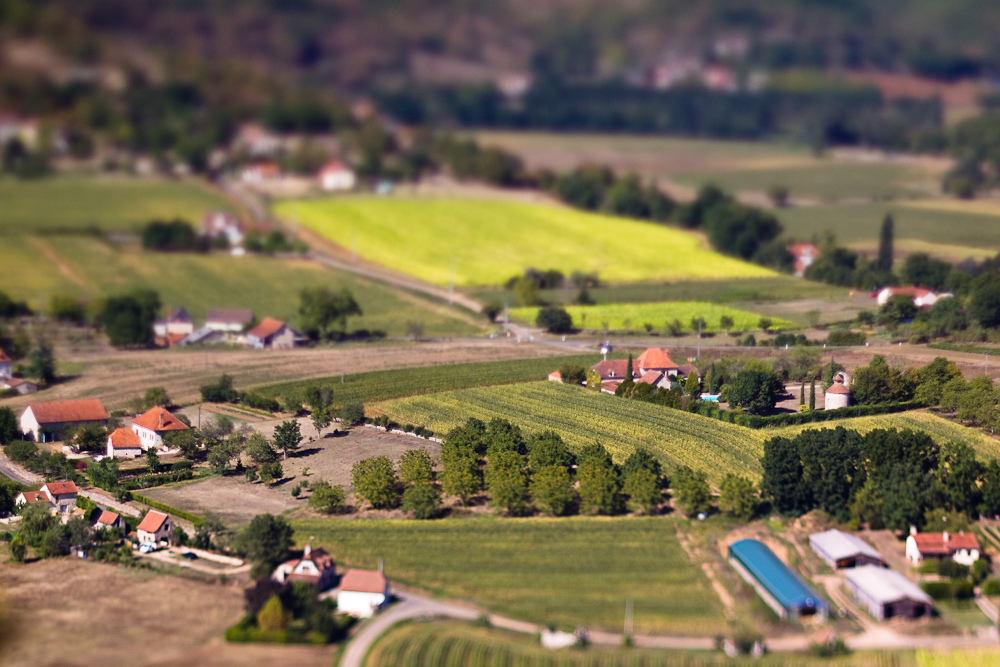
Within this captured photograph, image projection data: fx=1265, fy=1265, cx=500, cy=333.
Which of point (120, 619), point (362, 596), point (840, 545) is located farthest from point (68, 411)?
point (840, 545)

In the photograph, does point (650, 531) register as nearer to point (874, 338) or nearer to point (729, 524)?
point (729, 524)

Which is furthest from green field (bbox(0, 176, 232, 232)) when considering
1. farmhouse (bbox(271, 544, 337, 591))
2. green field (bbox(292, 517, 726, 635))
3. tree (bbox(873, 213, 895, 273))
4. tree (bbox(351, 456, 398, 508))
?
farmhouse (bbox(271, 544, 337, 591))

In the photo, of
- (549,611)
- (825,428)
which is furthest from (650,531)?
(825,428)

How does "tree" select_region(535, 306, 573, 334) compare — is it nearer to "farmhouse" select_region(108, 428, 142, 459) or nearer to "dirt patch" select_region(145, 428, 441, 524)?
"dirt patch" select_region(145, 428, 441, 524)

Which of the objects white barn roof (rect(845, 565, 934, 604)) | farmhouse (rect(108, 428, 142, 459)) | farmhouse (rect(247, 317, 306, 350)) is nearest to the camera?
white barn roof (rect(845, 565, 934, 604))

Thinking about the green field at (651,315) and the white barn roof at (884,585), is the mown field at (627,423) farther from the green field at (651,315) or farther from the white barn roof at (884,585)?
the green field at (651,315)

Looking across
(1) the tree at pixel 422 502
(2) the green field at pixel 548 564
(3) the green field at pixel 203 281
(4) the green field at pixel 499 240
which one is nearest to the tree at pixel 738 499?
(2) the green field at pixel 548 564

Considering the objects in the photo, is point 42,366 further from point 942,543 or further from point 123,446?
point 942,543
